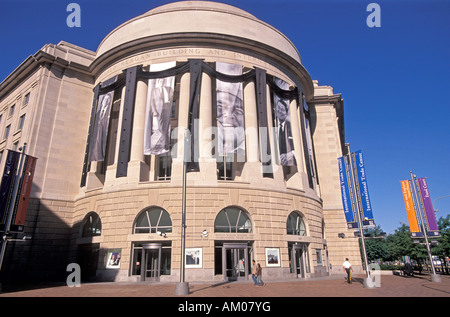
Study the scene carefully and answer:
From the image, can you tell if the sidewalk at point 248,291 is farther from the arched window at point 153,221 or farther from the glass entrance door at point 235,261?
the arched window at point 153,221

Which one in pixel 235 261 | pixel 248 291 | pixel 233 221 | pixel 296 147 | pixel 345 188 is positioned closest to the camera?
pixel 248 291

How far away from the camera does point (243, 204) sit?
2603 cm

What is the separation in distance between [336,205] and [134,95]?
26810 millimetres

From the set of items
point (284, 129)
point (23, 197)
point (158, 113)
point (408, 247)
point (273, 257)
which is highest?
point (158, 113)

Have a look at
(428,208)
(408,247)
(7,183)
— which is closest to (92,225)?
(7,183)

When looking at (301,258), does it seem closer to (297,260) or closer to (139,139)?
(297,260)

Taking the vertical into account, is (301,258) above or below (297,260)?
above

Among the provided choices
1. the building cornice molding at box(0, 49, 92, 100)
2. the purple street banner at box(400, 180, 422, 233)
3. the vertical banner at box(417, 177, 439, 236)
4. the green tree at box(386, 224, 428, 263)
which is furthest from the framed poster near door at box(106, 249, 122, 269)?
the green tree at box(386, 224, 428, 263)

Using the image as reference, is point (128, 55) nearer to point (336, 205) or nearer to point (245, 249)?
point (245, 249)

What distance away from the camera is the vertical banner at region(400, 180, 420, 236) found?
28.6 m

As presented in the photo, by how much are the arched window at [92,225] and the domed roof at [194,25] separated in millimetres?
17822

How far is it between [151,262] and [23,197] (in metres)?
10.8

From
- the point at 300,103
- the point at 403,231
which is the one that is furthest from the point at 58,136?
the point at 403,231

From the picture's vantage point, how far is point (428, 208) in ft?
89.3
